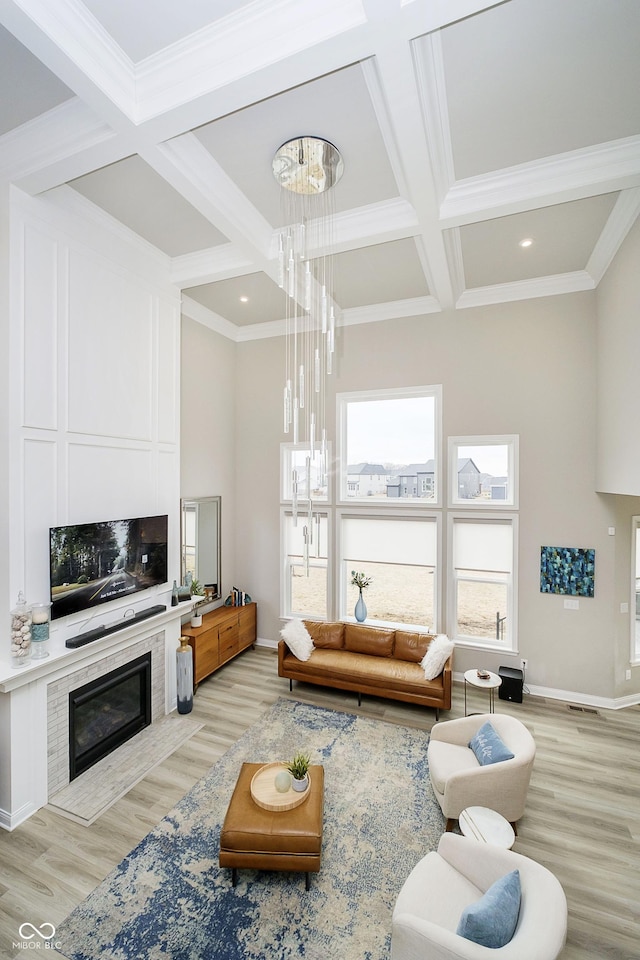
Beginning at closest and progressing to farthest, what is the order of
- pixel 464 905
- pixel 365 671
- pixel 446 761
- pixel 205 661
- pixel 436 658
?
pixel 464 905 < pixel 446 761 < pixel 436 658 < pixel 365 671 < pixel 205 661

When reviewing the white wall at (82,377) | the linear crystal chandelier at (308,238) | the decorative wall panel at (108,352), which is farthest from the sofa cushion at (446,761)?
the decorative wall panel at (108,352)

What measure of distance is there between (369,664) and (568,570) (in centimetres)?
242

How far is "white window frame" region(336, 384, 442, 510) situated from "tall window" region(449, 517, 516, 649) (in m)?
0.50

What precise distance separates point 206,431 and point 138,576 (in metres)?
2.24

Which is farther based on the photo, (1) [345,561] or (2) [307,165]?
(1) [345,561]

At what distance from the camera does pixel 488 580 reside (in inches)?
197

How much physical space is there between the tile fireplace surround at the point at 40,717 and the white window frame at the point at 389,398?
3.03 m

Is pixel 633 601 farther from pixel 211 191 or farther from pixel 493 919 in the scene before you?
pixel 211 191

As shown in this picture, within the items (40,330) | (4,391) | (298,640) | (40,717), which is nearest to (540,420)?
(298,640)

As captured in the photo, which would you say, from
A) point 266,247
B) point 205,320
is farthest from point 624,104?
point 205,320

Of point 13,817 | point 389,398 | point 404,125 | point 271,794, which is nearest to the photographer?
point 404,125

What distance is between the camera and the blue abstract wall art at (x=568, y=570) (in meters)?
4.61

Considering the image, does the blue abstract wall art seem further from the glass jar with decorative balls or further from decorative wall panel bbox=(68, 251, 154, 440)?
the glass jar with decorative balls

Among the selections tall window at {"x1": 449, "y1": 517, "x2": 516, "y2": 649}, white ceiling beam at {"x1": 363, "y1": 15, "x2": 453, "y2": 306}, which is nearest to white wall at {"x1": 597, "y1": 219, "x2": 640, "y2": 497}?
tall window at {"x1": 449, "y1": 517, "x2": 516, "y2": 649}
